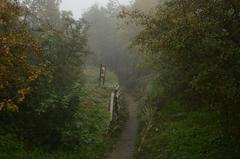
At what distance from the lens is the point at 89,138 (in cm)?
1603

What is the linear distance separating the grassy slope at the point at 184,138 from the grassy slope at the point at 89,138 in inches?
72.3

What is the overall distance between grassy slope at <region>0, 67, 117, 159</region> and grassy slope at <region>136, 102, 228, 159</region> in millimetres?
1835

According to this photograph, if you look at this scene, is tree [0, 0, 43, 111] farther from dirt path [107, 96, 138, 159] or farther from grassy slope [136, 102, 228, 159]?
grassy slope [136, 102, 228, 159]

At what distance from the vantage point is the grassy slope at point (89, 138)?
1280 cm

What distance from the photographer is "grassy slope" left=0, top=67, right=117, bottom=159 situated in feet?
42.0

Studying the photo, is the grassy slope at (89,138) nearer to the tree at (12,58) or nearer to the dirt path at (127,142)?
the dirt path at (127,142)

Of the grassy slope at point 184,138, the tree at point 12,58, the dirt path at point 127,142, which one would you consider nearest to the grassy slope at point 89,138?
the dirt path at point 127,142

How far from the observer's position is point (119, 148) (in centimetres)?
1667

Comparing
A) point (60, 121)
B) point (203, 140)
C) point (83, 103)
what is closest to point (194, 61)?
point (203, 140)

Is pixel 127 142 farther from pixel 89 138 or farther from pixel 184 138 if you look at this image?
pixel 184 138

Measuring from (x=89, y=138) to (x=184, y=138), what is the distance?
4.05 m

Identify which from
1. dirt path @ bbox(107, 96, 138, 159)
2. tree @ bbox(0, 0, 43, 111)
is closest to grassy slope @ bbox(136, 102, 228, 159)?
dirt path @ bbox(107, 96, 138, 159)

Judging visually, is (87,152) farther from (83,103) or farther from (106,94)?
(106,94)

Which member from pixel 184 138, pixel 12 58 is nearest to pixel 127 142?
pixel 184 138
